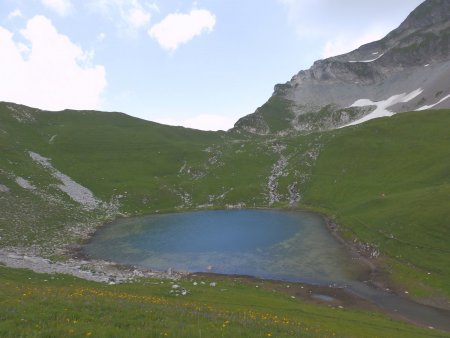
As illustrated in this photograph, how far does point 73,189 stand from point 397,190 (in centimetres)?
8215

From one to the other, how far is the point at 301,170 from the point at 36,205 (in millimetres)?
76978

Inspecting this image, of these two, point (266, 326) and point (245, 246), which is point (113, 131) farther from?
point (266, 326)

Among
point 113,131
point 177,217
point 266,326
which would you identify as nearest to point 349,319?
point 266,326

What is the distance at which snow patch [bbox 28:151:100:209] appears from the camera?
9956 centimetres

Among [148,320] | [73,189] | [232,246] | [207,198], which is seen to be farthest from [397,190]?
[148,320]

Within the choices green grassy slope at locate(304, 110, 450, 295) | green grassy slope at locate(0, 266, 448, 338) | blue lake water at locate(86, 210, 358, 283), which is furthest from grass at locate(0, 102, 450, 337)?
blue lake water at locate(86, 210, 358, 283)

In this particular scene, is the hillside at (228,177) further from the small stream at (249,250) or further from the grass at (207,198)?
the small stream at (249,250)

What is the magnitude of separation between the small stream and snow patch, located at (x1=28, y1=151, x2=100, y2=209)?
12.6 m

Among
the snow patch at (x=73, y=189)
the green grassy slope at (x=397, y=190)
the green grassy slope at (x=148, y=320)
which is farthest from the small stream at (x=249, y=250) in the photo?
the snow patch at (x=73, y=189)

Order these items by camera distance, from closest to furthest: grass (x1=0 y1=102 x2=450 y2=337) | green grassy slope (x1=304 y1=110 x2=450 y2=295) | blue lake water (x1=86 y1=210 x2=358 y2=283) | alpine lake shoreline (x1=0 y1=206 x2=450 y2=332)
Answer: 1. grass (x1=0 y1=102 x2=450 y2=337)
2. alpine lake shoreline (x1=0 y1=206 x2=450 y2=332)
3. green grassy slope (x1=304 y1=110 x2=450 y2=295)
4. blue lake water (x1=86 y1=210 x2=358 y2=283)

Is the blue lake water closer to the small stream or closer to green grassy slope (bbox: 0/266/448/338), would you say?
the small stream

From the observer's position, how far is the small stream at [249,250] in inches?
2002

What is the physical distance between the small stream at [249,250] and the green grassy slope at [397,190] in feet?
19.0

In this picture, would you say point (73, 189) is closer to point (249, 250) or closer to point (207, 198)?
point (207, 198)
